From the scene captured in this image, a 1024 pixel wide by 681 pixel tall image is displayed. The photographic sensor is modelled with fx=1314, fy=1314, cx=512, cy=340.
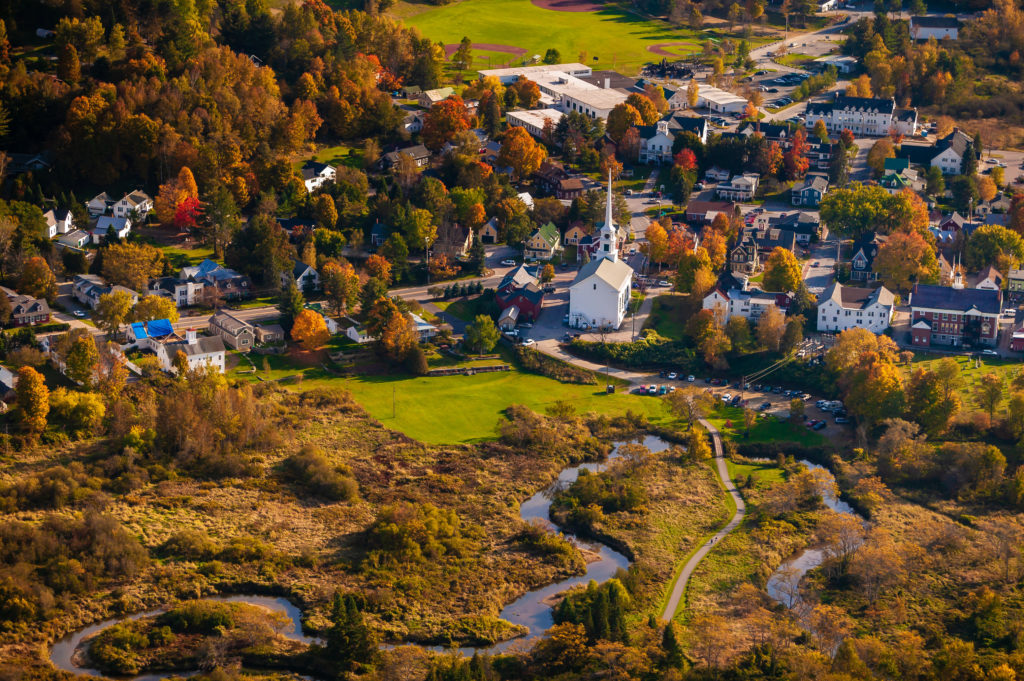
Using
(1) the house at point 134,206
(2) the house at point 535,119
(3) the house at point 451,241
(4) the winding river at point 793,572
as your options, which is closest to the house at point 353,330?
(3) the house at point 451,241

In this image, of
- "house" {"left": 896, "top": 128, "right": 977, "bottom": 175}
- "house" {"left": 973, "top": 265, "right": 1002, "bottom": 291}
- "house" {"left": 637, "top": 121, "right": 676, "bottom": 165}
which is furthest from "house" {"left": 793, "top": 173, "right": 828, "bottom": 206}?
"house" {"left": 973, "top": 265, "right": 1002, "bottom": 291}

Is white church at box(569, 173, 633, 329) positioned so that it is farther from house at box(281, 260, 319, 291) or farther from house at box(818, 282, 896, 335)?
house at box(281, 260, 319, 291)

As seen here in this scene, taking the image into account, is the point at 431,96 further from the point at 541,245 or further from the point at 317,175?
the point at 541,245

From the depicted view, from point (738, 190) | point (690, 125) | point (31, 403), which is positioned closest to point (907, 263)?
point (738, 190)

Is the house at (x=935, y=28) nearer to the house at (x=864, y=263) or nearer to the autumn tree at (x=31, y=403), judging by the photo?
the house at (x=864, y=263)

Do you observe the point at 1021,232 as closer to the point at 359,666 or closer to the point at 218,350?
the point at 218,350
